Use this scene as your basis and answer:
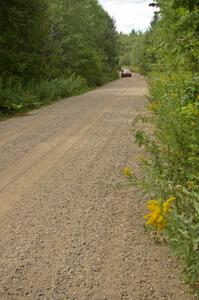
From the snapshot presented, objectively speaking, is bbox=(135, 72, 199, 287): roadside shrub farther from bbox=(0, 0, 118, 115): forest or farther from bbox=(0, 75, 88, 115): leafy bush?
bbox=(0, 0, 118, 115): forest

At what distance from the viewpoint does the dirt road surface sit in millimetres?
3363

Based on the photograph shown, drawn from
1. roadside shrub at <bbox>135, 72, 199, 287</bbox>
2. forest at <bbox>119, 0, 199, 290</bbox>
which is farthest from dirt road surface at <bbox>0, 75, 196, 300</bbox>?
roadside shrub at <bbox>135, 72, 199, 287</bbox>

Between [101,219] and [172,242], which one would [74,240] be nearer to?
[101,219]

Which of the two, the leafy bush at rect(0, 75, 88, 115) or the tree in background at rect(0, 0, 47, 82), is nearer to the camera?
the leafy bush at rect(0, 75, 88, 115)

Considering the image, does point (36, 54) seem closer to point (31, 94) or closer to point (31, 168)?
point (31, 94)

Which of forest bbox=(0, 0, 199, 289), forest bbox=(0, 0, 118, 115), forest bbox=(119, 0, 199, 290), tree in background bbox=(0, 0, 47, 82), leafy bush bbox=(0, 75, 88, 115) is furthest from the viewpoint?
tree in background bbox=(0, 0, 47, 82)

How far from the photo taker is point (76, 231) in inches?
174

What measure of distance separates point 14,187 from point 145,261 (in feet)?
9.44

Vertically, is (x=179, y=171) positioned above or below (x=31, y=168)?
above

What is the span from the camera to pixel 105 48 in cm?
5478

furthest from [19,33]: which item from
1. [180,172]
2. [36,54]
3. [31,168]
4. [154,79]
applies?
[180,172]

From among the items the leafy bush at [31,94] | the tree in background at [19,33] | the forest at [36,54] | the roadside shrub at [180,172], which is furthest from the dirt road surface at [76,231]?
the tree in background at [19,33]

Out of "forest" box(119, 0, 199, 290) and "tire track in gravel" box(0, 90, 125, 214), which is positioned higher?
"forest" box(119, 0, 199, 290)

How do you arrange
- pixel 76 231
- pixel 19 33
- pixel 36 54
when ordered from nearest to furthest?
pixel 76 231 < pixel 19 33 < pixel 36 54
